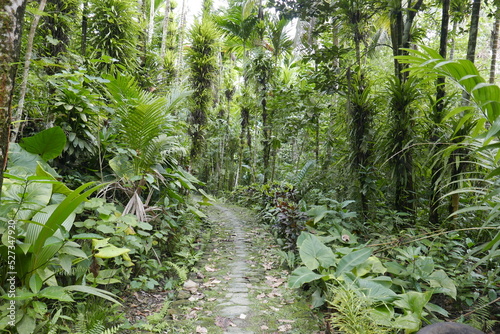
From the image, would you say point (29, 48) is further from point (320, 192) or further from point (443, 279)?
point (320, 192)

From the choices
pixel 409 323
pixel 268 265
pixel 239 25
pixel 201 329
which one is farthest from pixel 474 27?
pixel 239 25

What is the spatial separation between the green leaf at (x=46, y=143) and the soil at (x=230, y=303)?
157 centimetres

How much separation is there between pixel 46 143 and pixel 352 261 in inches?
115

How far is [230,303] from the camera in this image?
295cm

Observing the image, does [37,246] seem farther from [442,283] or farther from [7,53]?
[442,283]

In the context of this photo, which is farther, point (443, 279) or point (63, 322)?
point (443, 279)

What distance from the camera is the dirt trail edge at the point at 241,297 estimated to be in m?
2.53

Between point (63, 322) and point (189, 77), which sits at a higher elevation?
point (189, 77)

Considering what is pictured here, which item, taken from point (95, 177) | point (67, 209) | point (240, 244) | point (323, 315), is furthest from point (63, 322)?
point (240, 244)

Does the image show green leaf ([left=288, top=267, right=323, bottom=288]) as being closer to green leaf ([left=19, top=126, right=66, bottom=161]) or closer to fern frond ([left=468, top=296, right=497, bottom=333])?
fern frond ([left=468, top=296, right=497, bottom=333])

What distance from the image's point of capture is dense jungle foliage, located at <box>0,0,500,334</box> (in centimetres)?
186

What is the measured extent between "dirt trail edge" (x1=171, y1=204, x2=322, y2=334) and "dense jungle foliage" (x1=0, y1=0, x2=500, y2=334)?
9.0 inches

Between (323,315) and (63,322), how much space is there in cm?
206

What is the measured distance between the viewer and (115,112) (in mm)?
3547
